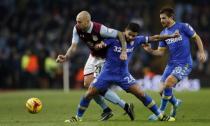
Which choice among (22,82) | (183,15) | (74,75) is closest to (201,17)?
(183,15)

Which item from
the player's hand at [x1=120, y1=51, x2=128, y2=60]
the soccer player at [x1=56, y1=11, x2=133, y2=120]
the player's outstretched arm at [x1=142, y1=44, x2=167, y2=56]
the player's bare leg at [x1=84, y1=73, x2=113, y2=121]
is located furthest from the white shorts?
the player's hand at [x1=120, y1=51, x2=128, y2=60]

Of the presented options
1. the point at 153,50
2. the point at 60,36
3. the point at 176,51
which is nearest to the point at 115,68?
the point at 153,50

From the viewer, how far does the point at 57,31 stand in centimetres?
3738

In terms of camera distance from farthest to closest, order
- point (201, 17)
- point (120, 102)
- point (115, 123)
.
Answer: point (201, 17) → point (120, 102) → point (115, 123)

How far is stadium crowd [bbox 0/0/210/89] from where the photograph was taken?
36031 millimetres

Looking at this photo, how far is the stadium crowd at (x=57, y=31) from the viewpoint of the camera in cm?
3603

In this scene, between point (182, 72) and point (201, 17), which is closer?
point (182, 72)

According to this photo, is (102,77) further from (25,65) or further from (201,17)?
(201,17)

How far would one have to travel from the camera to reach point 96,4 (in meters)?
39.2

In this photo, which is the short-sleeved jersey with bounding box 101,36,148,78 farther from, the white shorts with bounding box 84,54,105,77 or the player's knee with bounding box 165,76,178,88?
the white shorts with bounding box 84,54,105,77

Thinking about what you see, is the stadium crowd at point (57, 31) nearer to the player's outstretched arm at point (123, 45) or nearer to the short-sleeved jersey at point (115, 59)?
the short-sleeved jersey at point (115, 59)

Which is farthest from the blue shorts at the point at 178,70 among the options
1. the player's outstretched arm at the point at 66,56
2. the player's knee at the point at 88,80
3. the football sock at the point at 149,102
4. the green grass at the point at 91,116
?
the player's outstretched arm at the point at 66,56

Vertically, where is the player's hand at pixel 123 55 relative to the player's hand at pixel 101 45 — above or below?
below

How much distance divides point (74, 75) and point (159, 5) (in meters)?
7.05
